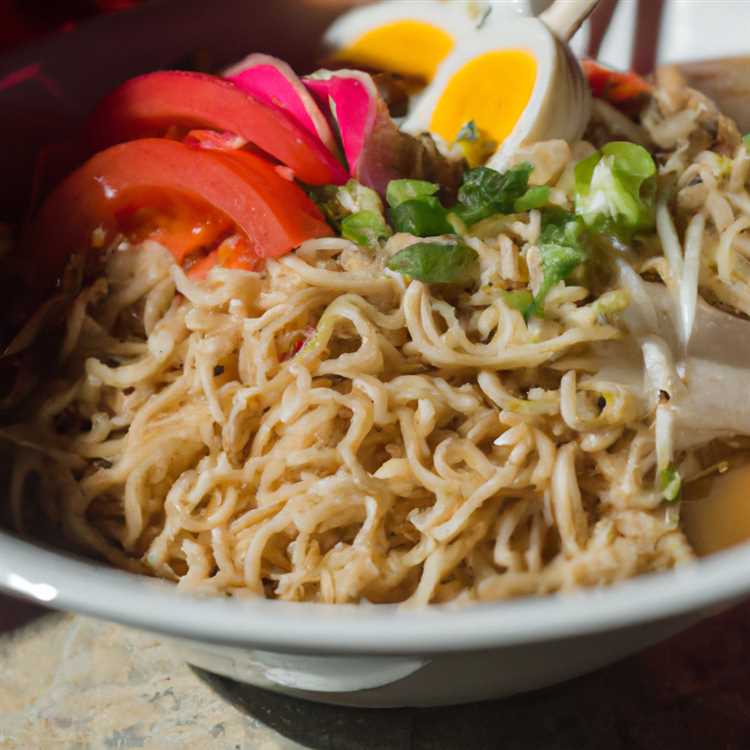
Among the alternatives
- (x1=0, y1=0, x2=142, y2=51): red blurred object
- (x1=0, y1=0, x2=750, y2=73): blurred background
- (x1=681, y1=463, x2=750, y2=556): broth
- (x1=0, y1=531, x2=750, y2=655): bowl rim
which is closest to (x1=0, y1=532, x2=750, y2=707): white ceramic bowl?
(x1=0, y1=531, x2=750, y2=655): bowl rim

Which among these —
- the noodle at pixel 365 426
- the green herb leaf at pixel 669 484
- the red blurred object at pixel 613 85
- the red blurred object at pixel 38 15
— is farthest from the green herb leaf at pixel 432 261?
the red blurred object at pixel 38 15

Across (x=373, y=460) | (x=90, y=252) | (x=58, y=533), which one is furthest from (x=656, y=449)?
(x=90, y=252)

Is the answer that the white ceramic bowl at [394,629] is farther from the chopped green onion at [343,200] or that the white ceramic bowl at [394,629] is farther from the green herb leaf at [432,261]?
the chopped green onion at [343,200]

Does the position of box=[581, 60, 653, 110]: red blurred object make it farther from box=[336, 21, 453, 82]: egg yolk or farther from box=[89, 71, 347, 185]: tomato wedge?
box=[89, 71, 347, 185]: tomato wedge

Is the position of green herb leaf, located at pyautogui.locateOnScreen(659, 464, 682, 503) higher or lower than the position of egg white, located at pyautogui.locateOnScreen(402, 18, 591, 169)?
lower

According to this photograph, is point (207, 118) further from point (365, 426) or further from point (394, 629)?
point (394, 629)
